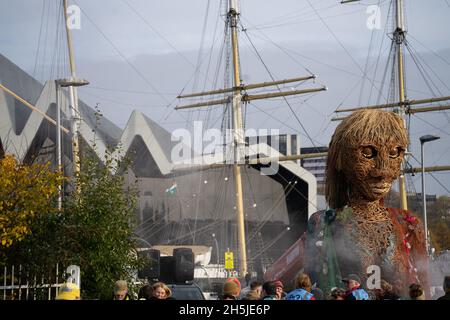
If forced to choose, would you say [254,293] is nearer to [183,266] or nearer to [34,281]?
[183,266]

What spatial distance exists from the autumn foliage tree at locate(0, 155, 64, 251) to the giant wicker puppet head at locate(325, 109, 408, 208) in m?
5.42

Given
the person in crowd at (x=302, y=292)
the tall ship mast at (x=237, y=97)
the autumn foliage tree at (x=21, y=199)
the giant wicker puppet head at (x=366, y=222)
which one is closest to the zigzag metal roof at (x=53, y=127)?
the tall ship mast at (x=237, y=97)

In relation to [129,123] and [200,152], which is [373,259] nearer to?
[200,152]

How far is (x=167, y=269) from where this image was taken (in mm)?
15062

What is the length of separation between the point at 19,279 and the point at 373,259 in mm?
5682

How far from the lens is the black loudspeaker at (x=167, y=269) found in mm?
14951

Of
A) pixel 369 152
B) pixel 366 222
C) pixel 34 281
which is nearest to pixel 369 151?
pixel 369 152

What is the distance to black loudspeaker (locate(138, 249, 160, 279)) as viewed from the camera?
1478cm

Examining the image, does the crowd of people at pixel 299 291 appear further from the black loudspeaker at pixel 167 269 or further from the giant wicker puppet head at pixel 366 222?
the black loudspeaker at pixel 167 269

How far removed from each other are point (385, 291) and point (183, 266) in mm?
3891

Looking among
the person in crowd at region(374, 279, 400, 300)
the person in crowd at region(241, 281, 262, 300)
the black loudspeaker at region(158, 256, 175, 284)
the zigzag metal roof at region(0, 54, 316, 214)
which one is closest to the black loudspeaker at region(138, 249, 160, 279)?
the black loudspeaker at region(158, 256, 175, 284)

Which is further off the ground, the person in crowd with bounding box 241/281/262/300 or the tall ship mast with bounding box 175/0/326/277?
the tall ship mast with bounding box 175/0/326/277

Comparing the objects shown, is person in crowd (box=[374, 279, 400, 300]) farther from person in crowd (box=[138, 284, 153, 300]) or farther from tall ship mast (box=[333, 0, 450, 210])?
tall ship mast (box=[333, 0, 450, 210])

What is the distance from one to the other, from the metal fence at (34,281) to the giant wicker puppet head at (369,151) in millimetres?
4566
